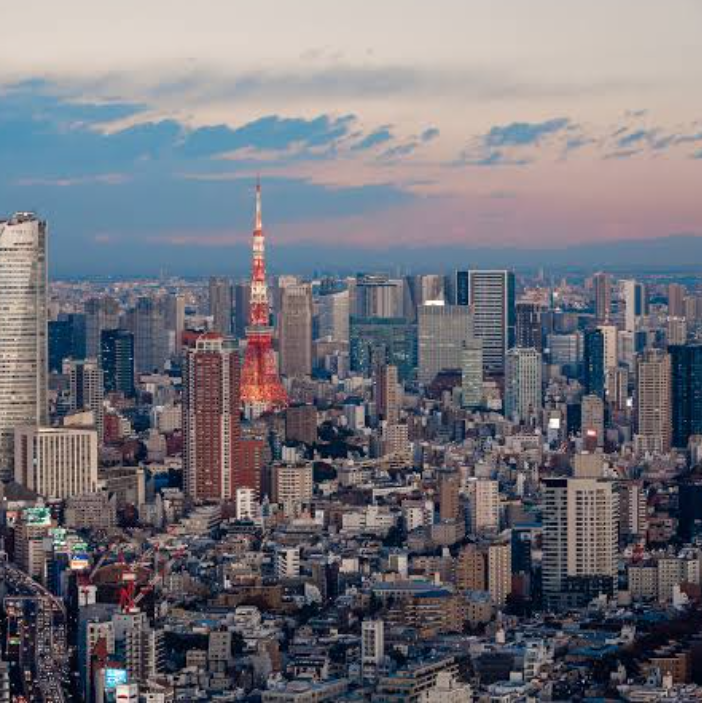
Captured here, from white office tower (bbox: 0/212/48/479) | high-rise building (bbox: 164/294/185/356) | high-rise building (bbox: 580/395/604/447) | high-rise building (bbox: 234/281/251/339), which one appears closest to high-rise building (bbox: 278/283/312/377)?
high-rise building (bbox: 234/281/251/339)

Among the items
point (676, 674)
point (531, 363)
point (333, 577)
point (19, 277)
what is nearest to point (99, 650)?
point (676, 674)

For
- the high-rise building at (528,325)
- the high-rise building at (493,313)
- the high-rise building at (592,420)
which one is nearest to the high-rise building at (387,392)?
the high-rise building at (493,313)

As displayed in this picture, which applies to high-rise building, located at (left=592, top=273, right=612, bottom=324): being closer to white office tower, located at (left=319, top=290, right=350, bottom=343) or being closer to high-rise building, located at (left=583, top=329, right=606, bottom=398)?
high-rise building, located at (left=583, top=329, right=606, bottom=398)

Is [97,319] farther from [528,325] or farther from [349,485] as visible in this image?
[349,485]

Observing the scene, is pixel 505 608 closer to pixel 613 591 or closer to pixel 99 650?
pixel 613 591

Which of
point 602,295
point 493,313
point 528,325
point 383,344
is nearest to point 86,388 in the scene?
point 602,295
